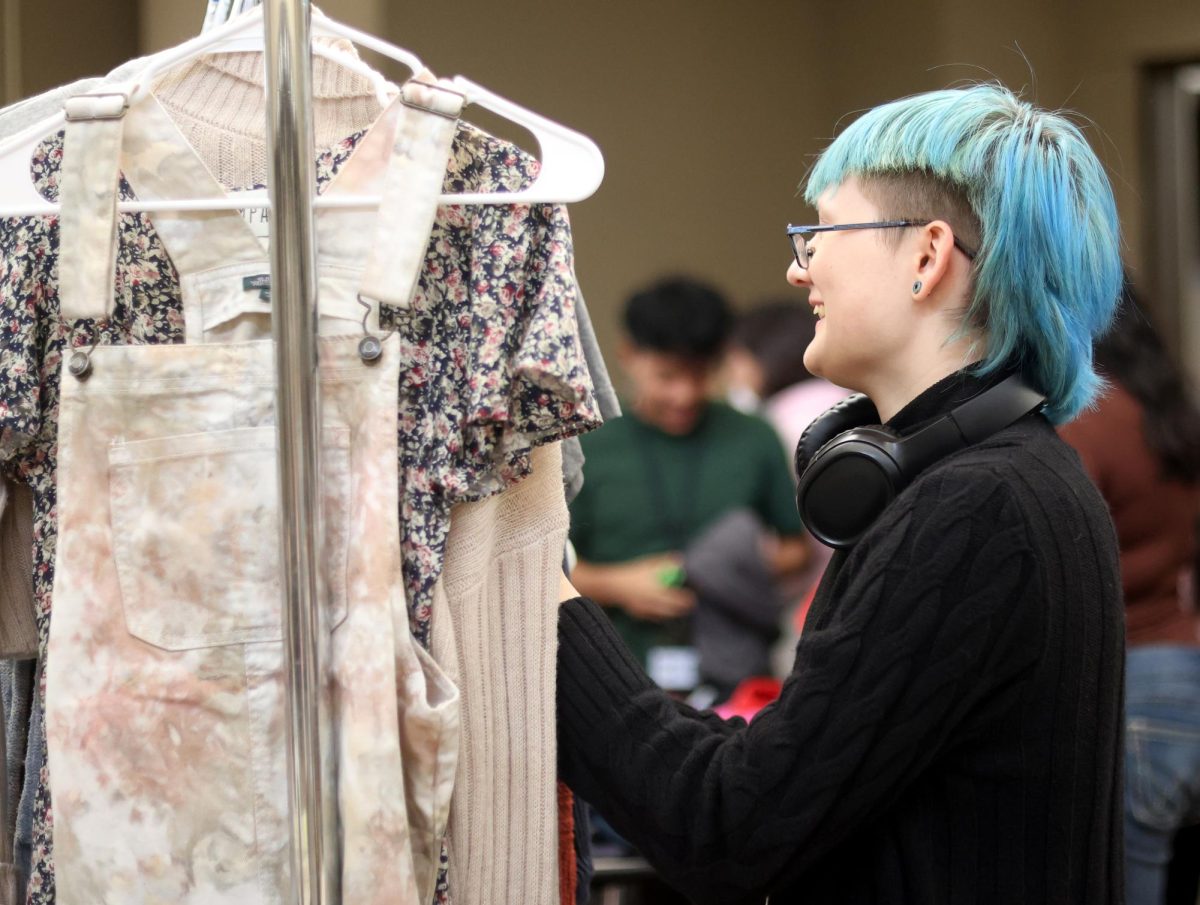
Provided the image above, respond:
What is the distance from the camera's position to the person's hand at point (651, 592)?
11.0 feet

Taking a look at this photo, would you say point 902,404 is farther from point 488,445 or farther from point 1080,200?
point 488,445

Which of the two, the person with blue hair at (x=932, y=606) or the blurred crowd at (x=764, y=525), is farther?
the blurred crowd at (x=764, y=525)

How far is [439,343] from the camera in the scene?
1.47m

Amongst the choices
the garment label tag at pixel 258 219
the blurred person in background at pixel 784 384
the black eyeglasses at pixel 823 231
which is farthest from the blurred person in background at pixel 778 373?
the garment label tag at pixel 258 219

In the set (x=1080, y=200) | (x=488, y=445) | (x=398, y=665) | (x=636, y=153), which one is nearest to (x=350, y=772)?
(x=398, y=665)

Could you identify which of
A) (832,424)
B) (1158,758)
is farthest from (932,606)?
(1158,758)

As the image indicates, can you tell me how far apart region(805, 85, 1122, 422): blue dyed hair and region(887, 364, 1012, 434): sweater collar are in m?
0.01

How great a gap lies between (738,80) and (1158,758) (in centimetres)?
330

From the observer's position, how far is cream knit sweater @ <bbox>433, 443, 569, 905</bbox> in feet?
4.92

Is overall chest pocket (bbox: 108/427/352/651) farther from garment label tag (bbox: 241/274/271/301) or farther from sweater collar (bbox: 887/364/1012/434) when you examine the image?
sweater collar (bbox: 887/364/1012/434)

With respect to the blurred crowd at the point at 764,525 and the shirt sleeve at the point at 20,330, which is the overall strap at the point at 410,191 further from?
the blurred crowd at the point at 764,525

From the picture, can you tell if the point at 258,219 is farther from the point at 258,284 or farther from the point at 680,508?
the point at 680,508

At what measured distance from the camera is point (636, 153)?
527 cm

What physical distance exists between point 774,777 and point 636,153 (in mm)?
4042
